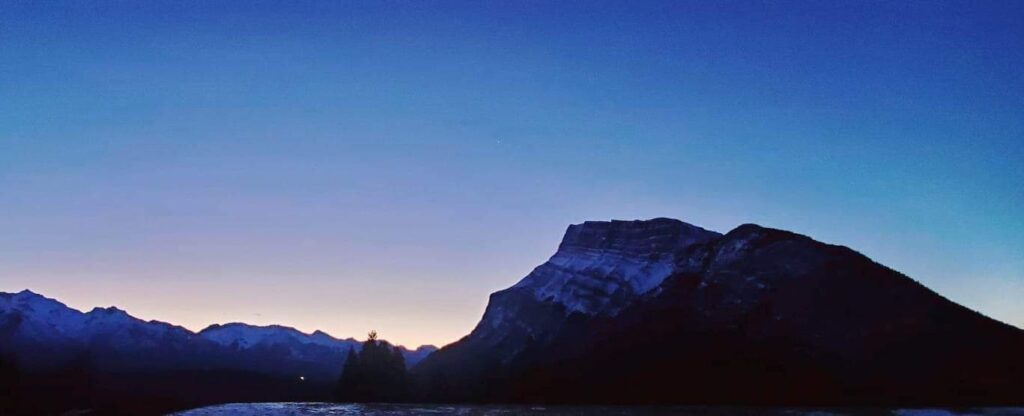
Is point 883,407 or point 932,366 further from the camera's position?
point 932,366

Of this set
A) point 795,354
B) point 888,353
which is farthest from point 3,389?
point 888,353

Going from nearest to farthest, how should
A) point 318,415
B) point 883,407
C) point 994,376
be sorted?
point 318,415, point 883,407, point 994,376

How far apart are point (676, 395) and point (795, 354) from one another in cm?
3564

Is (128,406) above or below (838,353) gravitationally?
below

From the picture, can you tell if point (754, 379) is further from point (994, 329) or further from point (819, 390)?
point (994, 329)

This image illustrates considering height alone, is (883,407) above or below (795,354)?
below

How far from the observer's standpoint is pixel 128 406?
177m

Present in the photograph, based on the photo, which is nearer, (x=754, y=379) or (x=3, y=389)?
(x=3, y=389)

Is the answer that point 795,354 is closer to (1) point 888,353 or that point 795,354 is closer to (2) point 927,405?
(1) point 888,353

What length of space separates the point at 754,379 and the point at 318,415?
115 m

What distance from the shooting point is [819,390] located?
177125mm

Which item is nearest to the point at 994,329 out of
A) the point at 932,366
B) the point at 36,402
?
the point at 932,366

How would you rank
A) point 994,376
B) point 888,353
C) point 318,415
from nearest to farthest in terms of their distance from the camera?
point 318,415 < point 994,376 < point 888,353

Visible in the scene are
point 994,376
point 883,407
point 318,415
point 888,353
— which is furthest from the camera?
point 888,353
